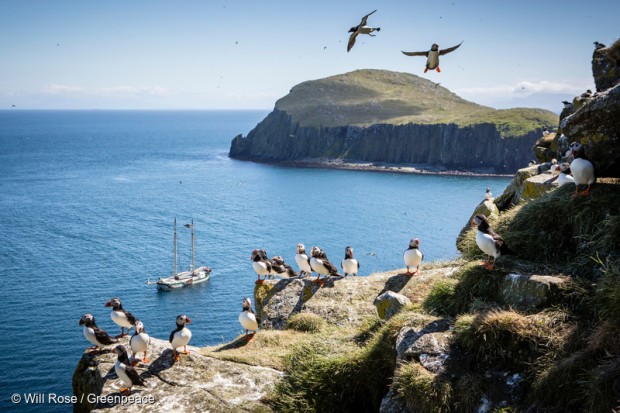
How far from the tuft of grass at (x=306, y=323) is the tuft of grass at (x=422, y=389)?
21.2ft

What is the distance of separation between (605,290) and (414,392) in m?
3.83

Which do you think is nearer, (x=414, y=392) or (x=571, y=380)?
(x=571, y=380)

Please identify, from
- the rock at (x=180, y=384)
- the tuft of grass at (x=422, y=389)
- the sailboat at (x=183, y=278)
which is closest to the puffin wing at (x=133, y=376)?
the rock at (x=180, y=384)

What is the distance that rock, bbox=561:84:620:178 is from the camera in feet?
40.0

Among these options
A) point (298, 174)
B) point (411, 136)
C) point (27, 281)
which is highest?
point (411, 136)

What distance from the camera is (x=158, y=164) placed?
7328 inches

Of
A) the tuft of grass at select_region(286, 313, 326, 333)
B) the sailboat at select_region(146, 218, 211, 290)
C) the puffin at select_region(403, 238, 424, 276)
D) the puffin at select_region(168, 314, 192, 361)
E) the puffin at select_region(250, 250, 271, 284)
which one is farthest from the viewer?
the sailboat at select_region(146, 218, 211, 290)

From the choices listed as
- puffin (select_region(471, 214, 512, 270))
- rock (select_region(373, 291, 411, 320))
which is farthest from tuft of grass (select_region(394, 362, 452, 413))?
rock (select_region(373, 291, 411, 320))

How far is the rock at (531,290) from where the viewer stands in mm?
10133

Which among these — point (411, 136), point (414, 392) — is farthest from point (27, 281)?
point (411, 136)

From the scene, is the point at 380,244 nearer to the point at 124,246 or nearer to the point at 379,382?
the point at 124,246

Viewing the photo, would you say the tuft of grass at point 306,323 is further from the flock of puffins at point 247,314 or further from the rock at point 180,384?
the rock at point 180,384

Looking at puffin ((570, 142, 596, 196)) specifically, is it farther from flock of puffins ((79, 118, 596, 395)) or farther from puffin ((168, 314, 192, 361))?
puffin ((168, 314, 192, 361))

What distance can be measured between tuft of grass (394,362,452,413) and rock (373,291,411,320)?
12.2 ft
